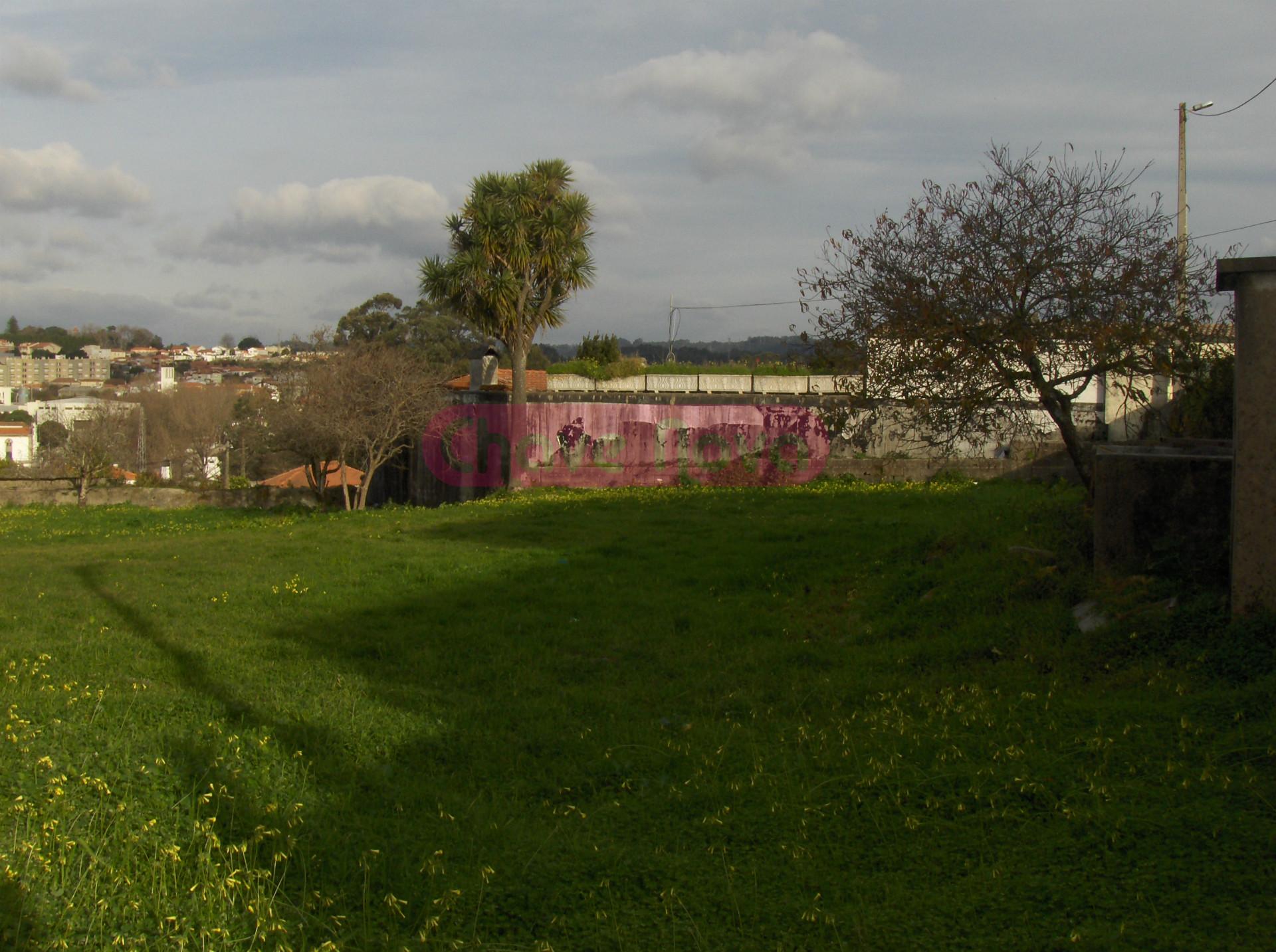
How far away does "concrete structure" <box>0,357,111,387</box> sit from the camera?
12444 centimetres

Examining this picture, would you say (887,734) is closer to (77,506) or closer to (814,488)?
(814,488)

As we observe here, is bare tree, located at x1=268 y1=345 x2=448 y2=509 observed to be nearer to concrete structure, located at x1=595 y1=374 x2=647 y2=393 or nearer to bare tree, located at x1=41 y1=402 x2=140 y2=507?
concrete structure, located at x1=595 y1=374 x2=647 y2=393

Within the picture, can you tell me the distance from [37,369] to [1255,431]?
143083 millimetres

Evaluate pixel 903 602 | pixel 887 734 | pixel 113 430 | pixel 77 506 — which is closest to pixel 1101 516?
pixel 903 602

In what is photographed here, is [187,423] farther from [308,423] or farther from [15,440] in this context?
[308,423]

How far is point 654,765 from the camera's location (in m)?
5.46

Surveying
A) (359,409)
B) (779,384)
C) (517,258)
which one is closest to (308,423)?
(359,409)

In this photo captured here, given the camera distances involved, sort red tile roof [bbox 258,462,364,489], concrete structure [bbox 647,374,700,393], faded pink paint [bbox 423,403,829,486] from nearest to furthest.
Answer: faded pink paint [bbox 423,403,829,486] < concrete structure [bbox 647,374,700,393] < red tile roof [bbox 258,462,364,489]

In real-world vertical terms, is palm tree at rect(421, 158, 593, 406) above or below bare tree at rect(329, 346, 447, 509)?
above

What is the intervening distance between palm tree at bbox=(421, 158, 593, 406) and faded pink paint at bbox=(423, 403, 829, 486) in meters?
1.23

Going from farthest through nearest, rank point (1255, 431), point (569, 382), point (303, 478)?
point (303, 478) → point (569, 382) → point (1255, 431)

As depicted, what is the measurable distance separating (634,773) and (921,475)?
56.1ft

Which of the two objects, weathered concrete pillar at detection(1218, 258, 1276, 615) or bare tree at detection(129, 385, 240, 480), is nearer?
weathered concrete pillar at detection(1218, 258, 1276, 615)

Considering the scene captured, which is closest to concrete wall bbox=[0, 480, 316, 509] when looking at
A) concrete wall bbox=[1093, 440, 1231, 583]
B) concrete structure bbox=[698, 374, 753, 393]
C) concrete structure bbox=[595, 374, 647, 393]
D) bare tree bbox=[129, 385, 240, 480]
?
concrete structure bbox=[595, 374, 647, 393]
